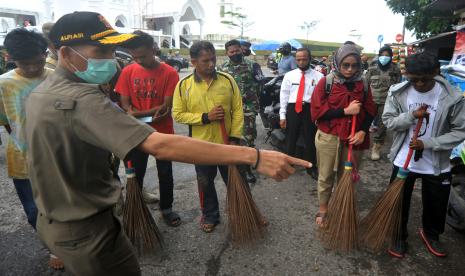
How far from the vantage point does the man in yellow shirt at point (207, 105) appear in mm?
2947

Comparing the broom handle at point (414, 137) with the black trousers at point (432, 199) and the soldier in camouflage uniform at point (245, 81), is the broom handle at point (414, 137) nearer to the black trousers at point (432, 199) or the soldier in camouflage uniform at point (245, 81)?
the black trousers at point (432, 199)

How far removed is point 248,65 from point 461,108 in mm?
2788

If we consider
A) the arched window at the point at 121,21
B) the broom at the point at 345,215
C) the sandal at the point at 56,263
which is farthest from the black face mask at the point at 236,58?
the arched window at the point at 121,21

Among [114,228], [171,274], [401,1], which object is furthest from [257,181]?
[401,1]

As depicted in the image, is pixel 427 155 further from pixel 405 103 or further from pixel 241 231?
pixel 241 231

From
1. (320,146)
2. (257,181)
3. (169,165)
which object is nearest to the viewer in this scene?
(320,146)

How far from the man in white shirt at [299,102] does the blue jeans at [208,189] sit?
175 centimetres

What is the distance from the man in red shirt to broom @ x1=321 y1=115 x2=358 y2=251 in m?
1.55

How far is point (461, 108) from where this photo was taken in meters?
2.44

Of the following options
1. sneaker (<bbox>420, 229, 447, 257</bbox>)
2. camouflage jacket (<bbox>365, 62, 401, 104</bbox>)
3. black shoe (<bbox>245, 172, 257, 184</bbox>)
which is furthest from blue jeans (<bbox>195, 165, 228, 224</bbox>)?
camouflage jacket (<bbox>365, 62, 401, 104</bbox>)

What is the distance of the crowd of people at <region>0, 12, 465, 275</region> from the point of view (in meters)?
1.30

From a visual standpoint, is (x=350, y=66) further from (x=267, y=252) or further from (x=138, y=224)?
(x=138, y=224)

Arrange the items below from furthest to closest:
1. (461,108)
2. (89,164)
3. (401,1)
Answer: (401,1) → (461,108) → (89,164)

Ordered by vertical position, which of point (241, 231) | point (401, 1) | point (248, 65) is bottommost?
point (241, 231)
